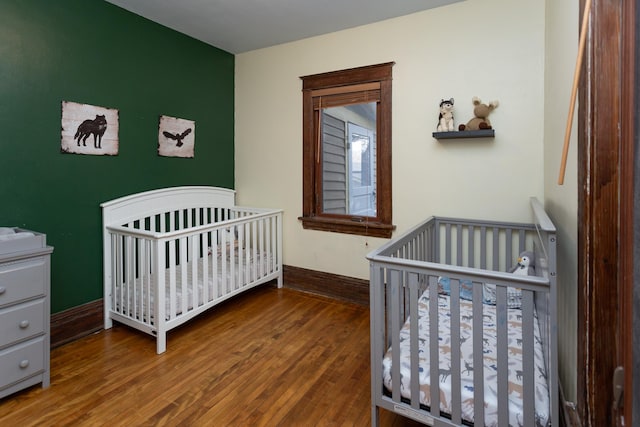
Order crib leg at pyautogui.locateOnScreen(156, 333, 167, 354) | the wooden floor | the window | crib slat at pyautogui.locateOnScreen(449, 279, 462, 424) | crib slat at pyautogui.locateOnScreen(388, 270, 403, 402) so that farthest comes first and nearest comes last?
the window → crib leg at pyautogui.locateOnScreen(156, 333, 167, 354) → the wooden floor → crib slat at pyautogui.locateOnScreen(388, 270, 403, 402) → crib slat at pyautogui.locateOnScreen(449, 279, 462, 424)

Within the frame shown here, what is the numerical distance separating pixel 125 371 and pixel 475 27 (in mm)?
3155

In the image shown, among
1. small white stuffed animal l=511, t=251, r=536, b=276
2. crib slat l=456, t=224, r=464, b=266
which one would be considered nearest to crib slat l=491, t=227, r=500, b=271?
crib slat l=456, t=224, r=464, b=266

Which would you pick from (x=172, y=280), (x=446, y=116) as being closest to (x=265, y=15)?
(x=446, y=116)

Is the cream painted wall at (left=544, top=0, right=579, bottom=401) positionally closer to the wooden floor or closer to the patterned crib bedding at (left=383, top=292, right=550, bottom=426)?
the patterned crib bedding at (left=383, top=292, right=550, bottom=426)

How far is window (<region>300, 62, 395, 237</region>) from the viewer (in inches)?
111

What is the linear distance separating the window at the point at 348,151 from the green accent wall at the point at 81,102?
3.62 ft

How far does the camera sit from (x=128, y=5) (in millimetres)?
2502

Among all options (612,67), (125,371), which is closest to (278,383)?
(125,371)

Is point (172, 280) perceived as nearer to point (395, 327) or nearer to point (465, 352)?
point (395, 327)

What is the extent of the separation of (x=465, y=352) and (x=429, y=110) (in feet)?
5.88

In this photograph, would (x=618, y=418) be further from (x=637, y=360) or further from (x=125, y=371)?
(x=125, y=371)

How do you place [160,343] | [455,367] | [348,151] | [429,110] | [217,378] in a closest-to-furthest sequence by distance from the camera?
1. [455,367]
2. [217,378]
3. [160,343]
4. [429,110]
5. [348,151]

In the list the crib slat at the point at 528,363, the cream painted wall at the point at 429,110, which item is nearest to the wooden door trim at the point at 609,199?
the crib slat at the point at 528,363

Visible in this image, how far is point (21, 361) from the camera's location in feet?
5.58
